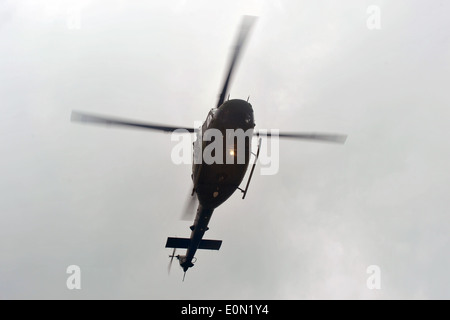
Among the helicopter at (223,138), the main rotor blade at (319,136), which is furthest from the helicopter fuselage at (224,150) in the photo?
the main rotor blade at (319,136)

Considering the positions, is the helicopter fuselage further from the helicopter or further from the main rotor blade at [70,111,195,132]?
the main rotor blade at [70,111,195,132]

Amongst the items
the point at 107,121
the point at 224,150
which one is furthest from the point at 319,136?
the point at 107,121

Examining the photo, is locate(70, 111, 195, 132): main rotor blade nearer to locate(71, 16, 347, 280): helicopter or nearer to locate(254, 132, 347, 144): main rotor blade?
locate(71, 16, 347, 280): helicopter

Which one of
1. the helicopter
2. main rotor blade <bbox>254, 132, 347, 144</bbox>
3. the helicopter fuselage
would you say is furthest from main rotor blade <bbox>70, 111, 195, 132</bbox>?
main rotor blade <bbox>254, 132, 347, 144</bbox>

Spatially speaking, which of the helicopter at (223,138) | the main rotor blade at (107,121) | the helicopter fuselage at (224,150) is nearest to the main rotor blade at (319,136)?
the helicopter at (223,138)

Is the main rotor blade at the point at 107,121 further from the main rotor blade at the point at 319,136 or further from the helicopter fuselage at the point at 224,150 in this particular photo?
the main rotor blade at the point at 319,136

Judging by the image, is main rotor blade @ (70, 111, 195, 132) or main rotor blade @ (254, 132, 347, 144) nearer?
main rotor blade @ (70, 111, 195, 132)

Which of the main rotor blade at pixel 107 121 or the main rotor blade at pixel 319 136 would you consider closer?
the main rotor blade at pixel 107 121

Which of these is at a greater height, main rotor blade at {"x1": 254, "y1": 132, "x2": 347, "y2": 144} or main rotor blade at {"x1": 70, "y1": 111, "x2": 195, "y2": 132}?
main rotor blade at {"x1": 70, "y1": 111, "x2": 195, "y2": 132}

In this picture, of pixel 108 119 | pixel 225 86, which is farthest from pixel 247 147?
pixel 108 119

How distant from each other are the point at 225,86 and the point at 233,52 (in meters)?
1.58

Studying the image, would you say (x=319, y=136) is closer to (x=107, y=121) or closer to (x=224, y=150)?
(x=224, y=150)

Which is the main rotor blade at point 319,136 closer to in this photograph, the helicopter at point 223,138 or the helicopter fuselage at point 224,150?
the helicopter at point 223,138

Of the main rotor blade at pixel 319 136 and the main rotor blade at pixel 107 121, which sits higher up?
the main rotor blade at pixel 107 121
